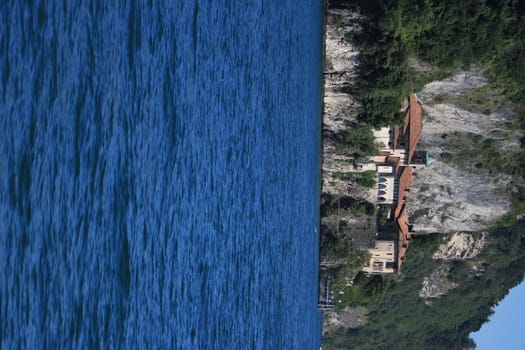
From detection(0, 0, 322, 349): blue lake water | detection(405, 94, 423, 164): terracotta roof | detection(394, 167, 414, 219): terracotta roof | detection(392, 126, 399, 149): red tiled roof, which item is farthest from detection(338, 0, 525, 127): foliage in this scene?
detection(0, 0, 322, 349): blue lake water

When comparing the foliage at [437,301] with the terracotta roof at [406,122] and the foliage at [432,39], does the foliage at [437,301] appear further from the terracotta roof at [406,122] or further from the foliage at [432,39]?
the foliage at [432,39]

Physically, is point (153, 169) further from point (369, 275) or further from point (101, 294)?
point (369, 275)

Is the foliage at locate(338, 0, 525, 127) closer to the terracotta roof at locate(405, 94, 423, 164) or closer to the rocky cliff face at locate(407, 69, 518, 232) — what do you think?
the rocky cliff face at locate(407, 69, 518, 232)

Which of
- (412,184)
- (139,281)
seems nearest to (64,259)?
(139,281)

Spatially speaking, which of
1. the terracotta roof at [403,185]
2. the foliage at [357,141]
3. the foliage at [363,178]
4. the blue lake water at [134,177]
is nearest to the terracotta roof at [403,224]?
the terracotta roof at [403,185]

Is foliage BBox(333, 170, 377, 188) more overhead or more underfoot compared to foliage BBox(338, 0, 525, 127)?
more underfoot
